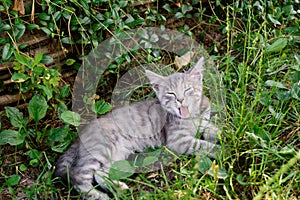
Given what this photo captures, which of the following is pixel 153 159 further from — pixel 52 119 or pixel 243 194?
pixel 52 119

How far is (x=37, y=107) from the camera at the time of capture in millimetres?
2635

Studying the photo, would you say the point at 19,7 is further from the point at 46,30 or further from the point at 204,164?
the point at 204,164

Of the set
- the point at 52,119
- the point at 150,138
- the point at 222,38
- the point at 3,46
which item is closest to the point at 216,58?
the point at 222,38

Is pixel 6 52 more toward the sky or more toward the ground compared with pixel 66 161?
more toward the sky

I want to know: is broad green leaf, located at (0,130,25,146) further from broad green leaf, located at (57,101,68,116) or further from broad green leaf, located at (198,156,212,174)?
broad green leaf, located at (198,156,212,174)

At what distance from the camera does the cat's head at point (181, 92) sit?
274 cm

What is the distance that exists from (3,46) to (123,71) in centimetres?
97

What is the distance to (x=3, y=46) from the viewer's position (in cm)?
256

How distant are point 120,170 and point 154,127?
0.56 metres

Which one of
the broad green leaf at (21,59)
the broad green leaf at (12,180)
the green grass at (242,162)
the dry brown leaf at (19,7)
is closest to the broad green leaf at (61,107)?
the green grass at (242,162)

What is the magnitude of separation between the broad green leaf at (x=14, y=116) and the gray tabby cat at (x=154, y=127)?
0.36 m

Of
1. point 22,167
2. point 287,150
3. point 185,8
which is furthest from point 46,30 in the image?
point 287,150

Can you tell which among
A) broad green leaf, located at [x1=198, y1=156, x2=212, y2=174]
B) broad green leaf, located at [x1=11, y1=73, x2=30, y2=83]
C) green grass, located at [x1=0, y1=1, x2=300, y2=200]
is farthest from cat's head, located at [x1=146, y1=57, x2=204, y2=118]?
broad green leaf, located at [x1=11, y1=73, x2=30, y2=83]

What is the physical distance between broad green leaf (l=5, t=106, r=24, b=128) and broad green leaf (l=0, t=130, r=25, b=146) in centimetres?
Answer: 5
